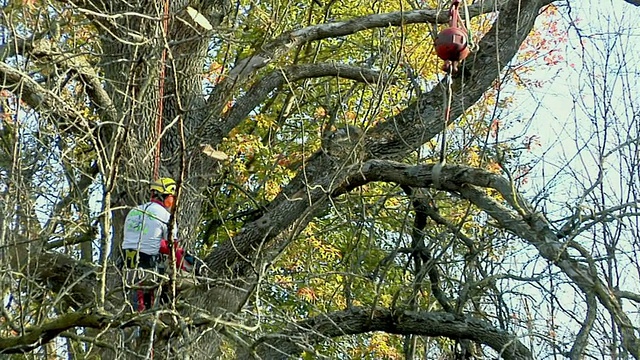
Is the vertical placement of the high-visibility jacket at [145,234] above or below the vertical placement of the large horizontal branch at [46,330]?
above

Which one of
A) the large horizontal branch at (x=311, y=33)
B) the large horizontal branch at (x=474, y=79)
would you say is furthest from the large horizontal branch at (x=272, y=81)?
the large horizontal branch at (x=474, y=79)

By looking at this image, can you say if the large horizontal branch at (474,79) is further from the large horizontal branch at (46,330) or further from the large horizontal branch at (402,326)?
the large horizontal branch at (46,330)

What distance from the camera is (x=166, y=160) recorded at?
9.62 m

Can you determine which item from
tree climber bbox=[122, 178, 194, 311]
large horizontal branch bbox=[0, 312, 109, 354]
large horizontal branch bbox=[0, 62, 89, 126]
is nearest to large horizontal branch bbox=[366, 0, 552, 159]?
tree climber bbox=[122, 178, 194, 311]

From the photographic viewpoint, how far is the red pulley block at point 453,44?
629cm

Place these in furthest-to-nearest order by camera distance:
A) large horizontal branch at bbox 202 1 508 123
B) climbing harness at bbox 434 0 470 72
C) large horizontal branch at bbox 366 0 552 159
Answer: large horizontal branch at bbox 202 1 508 123
large horizontal branch at bbox 366 0 552 159
climbing harness at bbox 434 0 470 72

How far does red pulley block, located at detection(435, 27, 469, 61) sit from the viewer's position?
629 cm

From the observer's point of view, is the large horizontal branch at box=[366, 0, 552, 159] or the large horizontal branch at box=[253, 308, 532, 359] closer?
the large horizontal branch at box=[366, 0, 552, 159]

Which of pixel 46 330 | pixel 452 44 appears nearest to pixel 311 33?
pixel 452 44

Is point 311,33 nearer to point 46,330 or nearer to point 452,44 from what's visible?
point 452,44

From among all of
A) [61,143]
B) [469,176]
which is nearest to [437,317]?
[469,176]

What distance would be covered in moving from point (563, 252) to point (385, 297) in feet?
25.7

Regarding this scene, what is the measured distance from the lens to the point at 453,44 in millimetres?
6293

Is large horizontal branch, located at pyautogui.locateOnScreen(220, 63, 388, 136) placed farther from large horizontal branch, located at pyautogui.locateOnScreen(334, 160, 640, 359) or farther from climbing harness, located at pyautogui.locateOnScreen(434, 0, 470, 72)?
climbing harness, located at pyautogui.locateOnScreen(434, 0, 470, 72)
